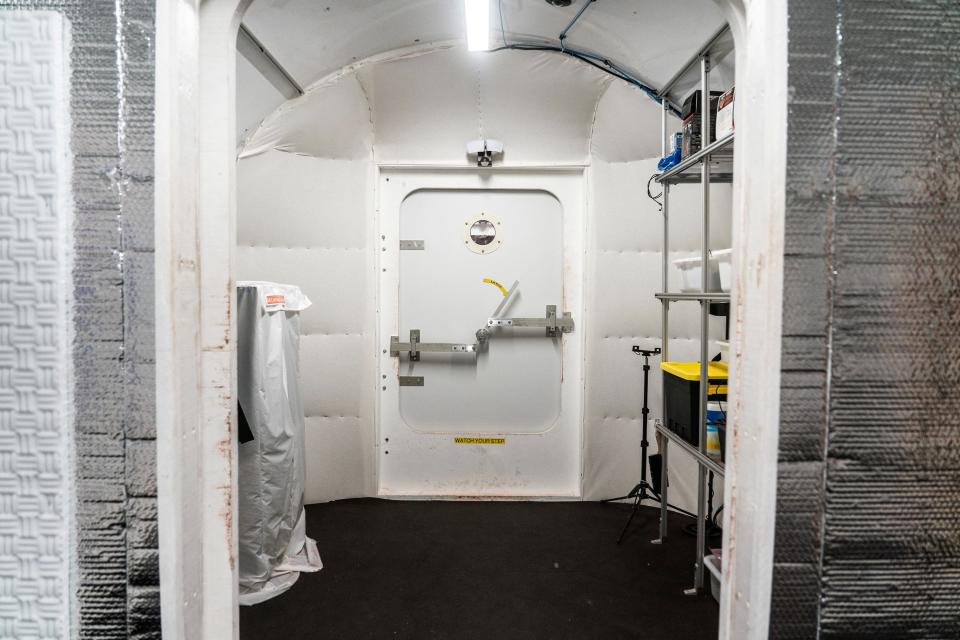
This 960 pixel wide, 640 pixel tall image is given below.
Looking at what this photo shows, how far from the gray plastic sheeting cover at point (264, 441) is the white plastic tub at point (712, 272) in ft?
5.94

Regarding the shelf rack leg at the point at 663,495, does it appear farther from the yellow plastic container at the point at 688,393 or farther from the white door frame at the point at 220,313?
the white door frame at the point at 220,313

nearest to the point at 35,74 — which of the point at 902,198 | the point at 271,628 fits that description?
the point at 902,198

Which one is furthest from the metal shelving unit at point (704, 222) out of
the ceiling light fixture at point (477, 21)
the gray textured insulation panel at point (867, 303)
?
the ceiling light fixture at point (477, 21)

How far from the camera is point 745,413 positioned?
100 centimetres

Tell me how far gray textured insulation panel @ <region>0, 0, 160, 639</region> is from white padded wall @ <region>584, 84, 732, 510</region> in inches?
95.3

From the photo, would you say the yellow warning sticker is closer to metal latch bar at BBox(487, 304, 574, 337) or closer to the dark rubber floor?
the dark rubber floor

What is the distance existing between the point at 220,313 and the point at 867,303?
1361 millimetres

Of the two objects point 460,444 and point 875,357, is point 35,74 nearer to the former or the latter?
point 875,357

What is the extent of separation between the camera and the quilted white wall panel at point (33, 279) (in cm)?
94

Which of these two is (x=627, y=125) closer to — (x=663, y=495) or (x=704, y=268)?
(x=704, y=268)

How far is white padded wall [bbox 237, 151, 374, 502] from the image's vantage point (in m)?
2.77

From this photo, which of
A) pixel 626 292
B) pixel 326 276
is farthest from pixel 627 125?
pixel 326 276

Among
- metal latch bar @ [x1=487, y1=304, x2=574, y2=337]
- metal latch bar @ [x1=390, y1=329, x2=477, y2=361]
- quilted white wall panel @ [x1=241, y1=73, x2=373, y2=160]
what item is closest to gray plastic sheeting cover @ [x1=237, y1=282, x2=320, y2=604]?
metal latch bar @ [x1=390, y1=329, x2=477, y2=361]

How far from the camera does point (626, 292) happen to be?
287cm
